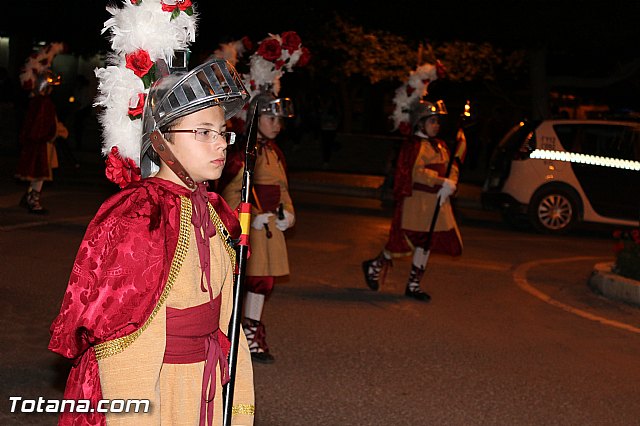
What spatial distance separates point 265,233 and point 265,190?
1.07 ft

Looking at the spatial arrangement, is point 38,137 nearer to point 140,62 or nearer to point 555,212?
point 555,212

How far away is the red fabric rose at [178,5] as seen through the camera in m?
3.61

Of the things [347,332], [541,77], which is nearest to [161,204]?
[347,332]

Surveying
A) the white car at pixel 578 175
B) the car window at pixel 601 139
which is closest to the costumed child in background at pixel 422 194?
the white car at pixel 578 175

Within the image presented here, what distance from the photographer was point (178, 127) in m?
3.36

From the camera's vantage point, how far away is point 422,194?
9664mm

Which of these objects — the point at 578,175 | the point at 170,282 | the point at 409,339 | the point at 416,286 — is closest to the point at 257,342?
the point at 409,339

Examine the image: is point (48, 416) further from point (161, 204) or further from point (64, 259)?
point (64, 259)

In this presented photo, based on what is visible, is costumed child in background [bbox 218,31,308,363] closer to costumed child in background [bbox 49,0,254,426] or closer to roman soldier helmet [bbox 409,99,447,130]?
roman soldier helmet [bbox 409,99,447,130]

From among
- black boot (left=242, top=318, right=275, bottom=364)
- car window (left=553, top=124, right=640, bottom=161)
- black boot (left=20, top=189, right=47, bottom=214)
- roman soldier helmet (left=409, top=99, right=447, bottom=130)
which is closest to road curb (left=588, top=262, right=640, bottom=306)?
roman soldier helmet (left=409, top=99, right=447, bottom=130)

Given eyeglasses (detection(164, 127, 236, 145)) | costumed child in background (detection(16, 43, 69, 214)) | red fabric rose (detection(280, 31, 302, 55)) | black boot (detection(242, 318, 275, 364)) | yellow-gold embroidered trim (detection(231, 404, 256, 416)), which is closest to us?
eyeglasses (detection(164, 127, 236, 145))

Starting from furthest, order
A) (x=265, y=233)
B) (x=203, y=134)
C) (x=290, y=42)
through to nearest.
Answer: (x=290, y=42), (x=265, y=233), (x=203, y=134)

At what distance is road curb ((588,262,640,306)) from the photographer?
10.2m

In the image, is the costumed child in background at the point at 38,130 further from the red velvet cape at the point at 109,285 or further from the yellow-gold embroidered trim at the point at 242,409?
the red velvet cape at the point at 109,285
